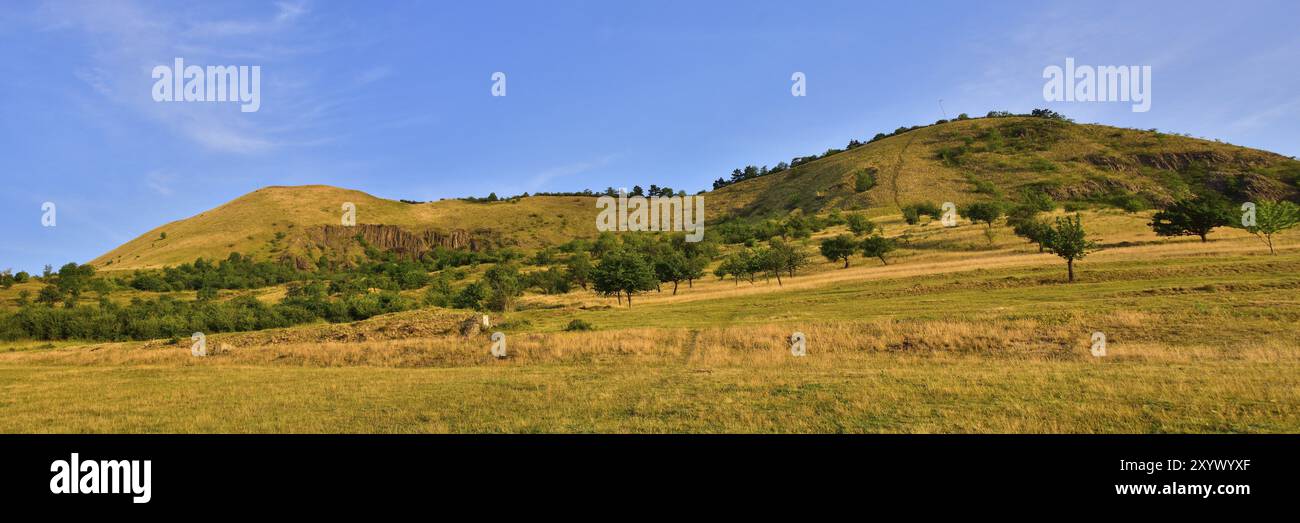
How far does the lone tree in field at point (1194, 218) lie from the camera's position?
2680 inches

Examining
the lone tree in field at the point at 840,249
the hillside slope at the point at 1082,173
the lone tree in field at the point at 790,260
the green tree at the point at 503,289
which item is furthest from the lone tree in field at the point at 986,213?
the green tree at the point at 503,289

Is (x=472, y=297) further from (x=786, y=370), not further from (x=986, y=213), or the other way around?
(x=986, y=213)

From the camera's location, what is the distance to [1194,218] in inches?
2726

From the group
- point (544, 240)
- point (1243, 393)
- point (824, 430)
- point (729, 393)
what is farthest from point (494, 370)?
point (544, 240)

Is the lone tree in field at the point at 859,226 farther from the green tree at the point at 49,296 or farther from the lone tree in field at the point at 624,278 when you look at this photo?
the green tree at the point at 49,296

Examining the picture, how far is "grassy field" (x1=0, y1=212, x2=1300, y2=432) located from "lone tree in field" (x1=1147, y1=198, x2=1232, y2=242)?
1927 centimetres

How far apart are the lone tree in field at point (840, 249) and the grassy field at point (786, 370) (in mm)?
30860

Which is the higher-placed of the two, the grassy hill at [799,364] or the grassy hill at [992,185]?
the grassy hill at [992,185]

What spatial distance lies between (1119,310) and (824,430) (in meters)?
28.1

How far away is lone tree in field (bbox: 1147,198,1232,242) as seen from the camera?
68062 millimetres

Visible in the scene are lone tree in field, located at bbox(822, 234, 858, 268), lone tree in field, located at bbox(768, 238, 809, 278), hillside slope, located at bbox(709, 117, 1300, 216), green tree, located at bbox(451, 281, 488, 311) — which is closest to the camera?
green tree, located at bbox(451, 281, 488, 311)

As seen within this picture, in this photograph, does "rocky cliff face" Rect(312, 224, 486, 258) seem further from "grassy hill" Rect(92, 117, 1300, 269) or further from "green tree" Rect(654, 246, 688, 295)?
"green tree" Rect(654, 246, 688, 295)

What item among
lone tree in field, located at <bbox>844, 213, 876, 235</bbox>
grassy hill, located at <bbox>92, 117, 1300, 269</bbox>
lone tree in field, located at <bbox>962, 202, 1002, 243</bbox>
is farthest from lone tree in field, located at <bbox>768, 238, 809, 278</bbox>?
grassy hill, located at <bbox>92, 117, 1300, 269</bbox>
